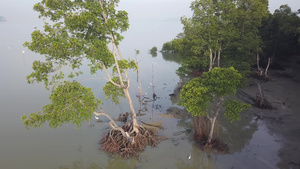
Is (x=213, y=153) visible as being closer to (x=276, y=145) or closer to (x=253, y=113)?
(x=276, y=145)

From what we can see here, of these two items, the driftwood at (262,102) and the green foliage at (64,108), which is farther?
the driftwood at (262,102)

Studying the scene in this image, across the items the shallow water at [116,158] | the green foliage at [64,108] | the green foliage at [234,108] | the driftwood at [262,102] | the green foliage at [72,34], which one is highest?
the green foliage at [72,34]

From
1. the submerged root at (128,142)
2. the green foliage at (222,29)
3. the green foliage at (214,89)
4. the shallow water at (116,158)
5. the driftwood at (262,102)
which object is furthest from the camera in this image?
the green foliage at (222,29)

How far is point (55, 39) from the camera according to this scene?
45.6ft

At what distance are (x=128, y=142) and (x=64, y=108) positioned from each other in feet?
24.0

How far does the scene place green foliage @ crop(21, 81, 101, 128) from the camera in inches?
571

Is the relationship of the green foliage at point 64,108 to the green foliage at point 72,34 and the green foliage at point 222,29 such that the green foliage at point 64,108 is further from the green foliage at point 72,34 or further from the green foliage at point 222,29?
the green foliage at point 222,29

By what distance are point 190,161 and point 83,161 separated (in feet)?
32.8

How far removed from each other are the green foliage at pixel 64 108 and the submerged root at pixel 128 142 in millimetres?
4948

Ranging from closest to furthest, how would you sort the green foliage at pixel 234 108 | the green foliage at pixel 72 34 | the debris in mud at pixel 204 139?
the green foliage at pixel 72 34, the green foliage at pixel 234 108, the debris in mud at pixel 204 139

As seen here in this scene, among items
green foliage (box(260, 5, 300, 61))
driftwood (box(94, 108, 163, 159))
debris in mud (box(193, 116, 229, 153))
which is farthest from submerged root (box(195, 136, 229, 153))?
green foliage (box(260, 5, 300, 61))

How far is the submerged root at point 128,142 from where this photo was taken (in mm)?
18406

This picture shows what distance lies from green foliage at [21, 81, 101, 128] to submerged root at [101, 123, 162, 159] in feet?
16.2

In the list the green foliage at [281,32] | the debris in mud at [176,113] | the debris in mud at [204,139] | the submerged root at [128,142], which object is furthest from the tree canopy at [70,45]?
the green foliage at [281,32]
